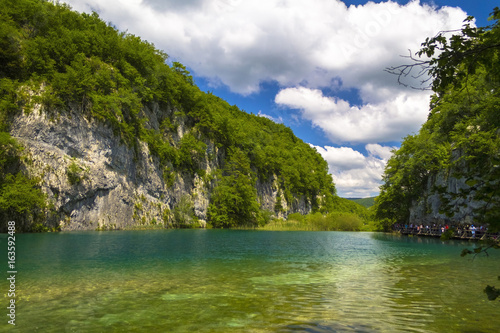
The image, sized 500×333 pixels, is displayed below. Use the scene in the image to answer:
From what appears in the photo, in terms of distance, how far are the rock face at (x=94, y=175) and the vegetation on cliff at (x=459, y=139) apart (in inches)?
1443

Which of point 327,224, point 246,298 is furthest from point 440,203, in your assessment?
point 246,298

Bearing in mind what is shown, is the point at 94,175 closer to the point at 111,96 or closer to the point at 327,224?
the point at 111,96

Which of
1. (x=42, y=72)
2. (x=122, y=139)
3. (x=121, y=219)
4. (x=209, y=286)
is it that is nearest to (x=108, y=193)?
(x=121, y=219)

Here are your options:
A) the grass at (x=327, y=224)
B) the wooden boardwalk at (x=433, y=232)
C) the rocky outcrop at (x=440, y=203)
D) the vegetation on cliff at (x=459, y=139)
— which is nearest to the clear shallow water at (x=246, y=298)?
the vegetation on cliff at (x=459, y=139)

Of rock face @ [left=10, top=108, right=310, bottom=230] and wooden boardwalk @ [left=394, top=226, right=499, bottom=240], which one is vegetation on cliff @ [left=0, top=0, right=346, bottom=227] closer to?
rock face @ [left=10, top=108, right=310, bottom=230]

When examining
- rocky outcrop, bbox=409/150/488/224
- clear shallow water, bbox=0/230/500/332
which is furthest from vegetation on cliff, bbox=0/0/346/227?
rocky outcrop, bbox=409/150/488/224

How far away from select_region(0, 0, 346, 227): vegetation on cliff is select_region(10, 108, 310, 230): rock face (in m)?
1.05

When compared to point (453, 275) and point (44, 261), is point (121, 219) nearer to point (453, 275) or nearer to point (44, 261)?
point (44, 261)

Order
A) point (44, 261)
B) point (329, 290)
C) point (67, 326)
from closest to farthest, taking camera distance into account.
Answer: point (67, 326) → point (329, 290) → point (44, 261)

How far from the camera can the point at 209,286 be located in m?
9.30

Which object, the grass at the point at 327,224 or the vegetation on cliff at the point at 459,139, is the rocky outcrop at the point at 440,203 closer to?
the vegetation on cliff at the point at 459,139

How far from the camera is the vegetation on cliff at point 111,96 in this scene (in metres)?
37.4

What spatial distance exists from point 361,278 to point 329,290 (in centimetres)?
265

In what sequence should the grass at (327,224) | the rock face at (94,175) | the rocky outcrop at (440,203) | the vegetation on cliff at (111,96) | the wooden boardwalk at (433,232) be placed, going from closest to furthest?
the wooden boardwalk at (433,232) < the rocky outcrop at (440,203) < the rock face at (94,175) < the vegetation on cliff at (111,96) < the grass at (327,224)
